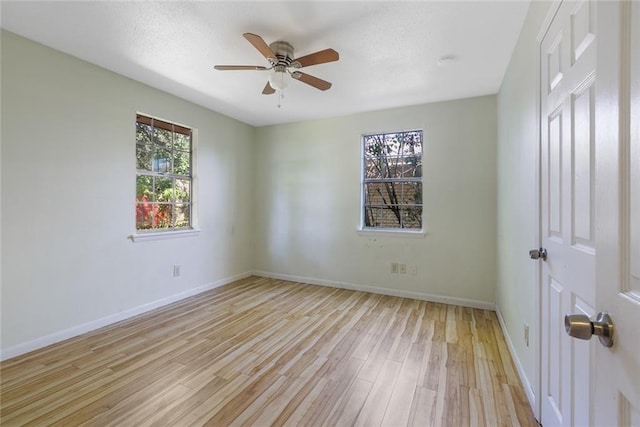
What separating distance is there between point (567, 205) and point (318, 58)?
1803mm

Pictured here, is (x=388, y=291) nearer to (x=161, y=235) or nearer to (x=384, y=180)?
(x=384, y=180)

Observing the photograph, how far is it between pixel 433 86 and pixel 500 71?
2.07 feet

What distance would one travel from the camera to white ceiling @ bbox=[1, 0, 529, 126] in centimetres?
192

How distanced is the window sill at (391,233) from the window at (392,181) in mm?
85

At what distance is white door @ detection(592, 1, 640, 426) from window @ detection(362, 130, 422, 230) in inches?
127

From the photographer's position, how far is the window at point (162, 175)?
3.27 meters

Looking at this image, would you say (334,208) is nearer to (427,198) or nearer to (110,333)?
(427,198)

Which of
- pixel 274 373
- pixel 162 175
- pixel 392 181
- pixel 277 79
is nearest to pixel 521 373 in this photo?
pixel 274 373

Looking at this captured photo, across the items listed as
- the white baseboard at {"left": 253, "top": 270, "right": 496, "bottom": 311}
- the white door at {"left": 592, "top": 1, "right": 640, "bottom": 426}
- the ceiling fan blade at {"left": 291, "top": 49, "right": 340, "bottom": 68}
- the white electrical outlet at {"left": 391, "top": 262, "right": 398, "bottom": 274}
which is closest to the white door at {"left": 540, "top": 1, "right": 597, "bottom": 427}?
the white door at {"left": 592, "top": 1, "right": 640, "bottom": 426}

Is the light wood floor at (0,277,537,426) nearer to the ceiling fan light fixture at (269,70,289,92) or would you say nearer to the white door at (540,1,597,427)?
the white door at (540,1,597,427)

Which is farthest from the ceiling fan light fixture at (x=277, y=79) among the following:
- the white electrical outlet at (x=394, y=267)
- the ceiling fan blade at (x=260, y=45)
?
the white electrical outlet at (x=394, y=267)

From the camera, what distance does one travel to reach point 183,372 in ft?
6.77

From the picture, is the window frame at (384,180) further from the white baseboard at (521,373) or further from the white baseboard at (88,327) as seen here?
the white baseboard at (88,327)

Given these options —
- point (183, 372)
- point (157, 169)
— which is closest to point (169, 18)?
point (157, 169)
